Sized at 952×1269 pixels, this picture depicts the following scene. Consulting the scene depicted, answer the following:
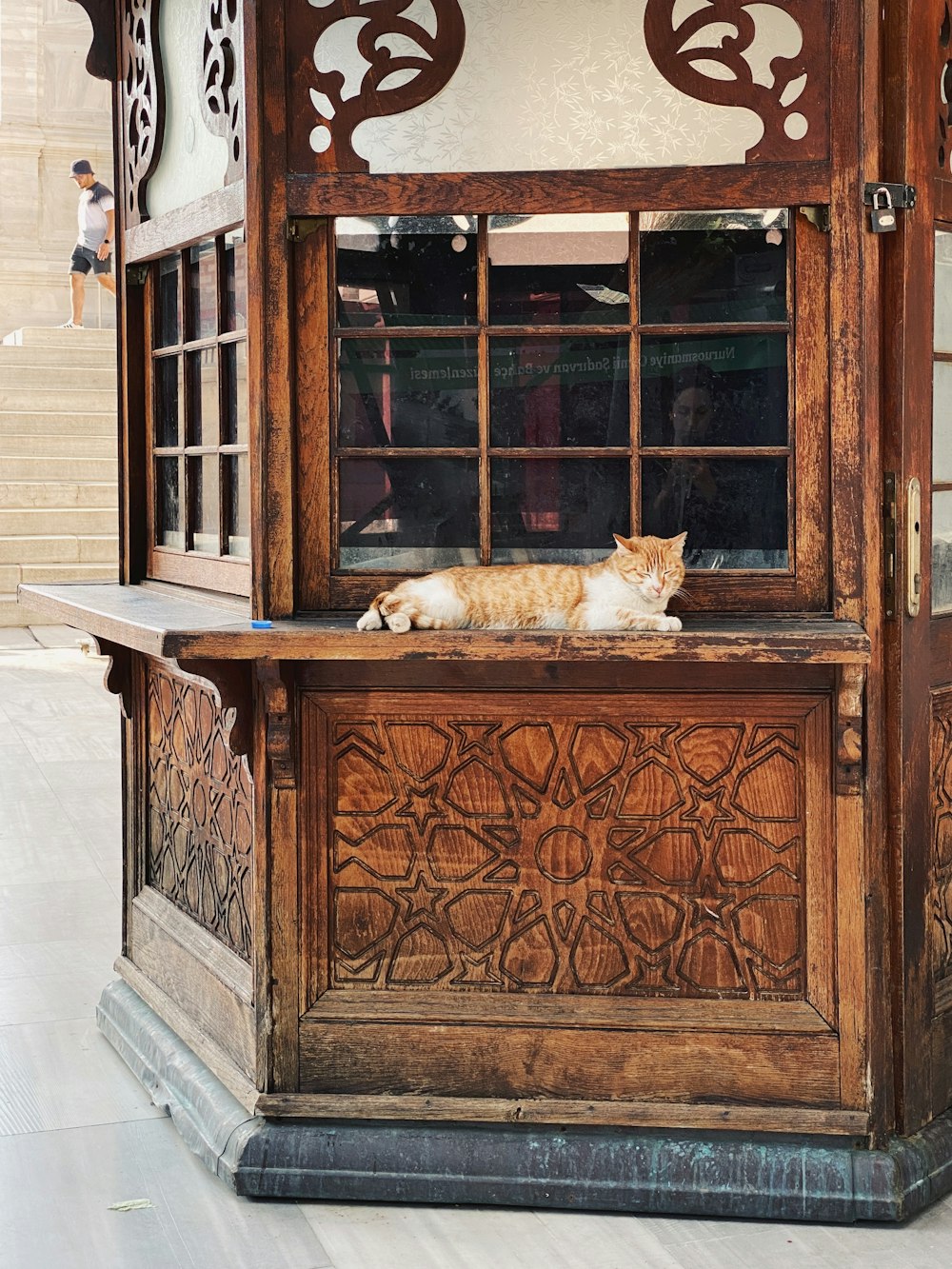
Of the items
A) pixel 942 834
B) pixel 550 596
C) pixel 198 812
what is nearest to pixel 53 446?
pixel 198 812

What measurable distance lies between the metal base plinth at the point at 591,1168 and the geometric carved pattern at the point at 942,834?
0.36m

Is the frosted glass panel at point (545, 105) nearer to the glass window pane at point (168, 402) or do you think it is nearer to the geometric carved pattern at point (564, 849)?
the glass window pane at point (168, 402)

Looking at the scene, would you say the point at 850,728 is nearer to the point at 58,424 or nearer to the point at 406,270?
the point at 406,270

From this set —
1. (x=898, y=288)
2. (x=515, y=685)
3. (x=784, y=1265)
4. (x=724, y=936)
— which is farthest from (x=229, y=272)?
(x=784, y=1265)

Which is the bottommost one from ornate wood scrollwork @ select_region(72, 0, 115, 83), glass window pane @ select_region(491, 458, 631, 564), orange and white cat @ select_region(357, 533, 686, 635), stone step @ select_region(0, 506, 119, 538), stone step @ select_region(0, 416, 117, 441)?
orange and white cat @ select_region(357, 533, 686, 635)

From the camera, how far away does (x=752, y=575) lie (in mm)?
3160

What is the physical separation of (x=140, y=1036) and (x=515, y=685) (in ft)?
4.94

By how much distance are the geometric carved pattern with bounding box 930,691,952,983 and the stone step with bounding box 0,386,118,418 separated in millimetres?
13097

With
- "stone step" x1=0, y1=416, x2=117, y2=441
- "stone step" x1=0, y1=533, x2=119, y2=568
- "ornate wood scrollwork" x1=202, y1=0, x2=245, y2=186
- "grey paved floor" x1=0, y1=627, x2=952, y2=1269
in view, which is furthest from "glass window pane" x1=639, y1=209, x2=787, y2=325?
"stone step" x1=0, y1=416, x2=117, y2=441

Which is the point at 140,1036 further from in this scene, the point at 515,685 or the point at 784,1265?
the point at 784,1265

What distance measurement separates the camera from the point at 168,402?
3.95 m

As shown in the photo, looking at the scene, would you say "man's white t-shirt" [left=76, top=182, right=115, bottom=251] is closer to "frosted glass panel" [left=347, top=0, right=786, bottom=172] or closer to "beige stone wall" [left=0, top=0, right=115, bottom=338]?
"beige stone wall" [left=0, top=0, right=115, bottom=338]

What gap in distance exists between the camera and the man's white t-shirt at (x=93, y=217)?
1619 centimetres

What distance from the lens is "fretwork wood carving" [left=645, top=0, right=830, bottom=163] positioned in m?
3.04
